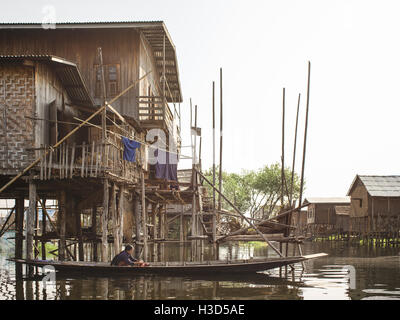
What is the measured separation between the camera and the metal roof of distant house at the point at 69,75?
16234mm

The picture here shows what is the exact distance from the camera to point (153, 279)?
16.3 meters

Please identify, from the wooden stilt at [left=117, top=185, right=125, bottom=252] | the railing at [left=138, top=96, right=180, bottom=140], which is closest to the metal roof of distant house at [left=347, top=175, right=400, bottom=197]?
the railing at [left=138, top=96, right=180, bottom=140]

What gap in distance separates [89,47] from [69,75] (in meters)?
3.55

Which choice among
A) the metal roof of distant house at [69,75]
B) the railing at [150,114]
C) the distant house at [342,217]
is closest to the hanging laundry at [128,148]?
the railing at [150,114]

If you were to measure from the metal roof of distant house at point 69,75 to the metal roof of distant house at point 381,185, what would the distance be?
88.2ft

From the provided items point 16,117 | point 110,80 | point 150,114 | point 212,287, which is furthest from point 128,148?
point 212,287

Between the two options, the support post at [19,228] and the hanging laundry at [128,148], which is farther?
the support post at [19,228]

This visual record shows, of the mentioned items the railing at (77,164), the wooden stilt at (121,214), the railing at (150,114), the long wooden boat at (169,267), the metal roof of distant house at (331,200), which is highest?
the railing at (150,114)

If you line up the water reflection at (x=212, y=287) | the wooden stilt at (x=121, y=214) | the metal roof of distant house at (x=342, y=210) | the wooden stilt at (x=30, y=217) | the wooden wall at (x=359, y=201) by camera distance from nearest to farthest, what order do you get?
the water reflection at (x=212, y=287) < the wooden stilt at (x=30, y=217) < the wooden stilt at (x=121, y=214) < the wooden wall at (x=359, y=201) < the metal roof of distant house at (x=342, y=210)

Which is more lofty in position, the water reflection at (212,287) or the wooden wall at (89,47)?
the wooden wall at (89,47)

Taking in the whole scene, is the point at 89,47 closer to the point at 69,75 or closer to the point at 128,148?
the point at 69,75

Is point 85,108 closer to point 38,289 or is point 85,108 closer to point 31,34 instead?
point 31,34

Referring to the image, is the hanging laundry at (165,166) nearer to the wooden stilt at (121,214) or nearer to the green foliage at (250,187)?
the wooden stilt at (121,214)
